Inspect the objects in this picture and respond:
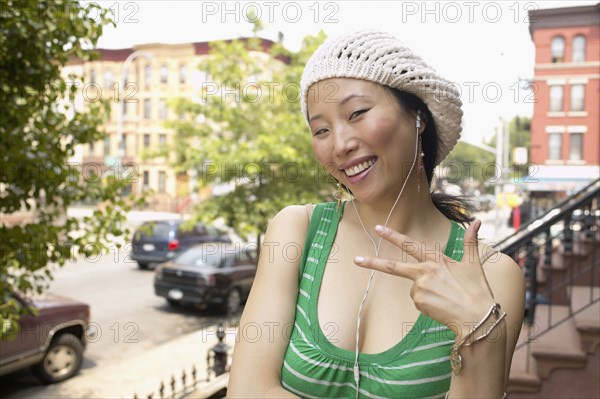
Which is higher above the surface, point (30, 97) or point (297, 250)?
point (30, 97)

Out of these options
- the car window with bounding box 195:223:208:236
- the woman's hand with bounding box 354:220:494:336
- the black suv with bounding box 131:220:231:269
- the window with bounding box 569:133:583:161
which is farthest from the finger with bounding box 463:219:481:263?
the window with bounding box 569:133:583:161

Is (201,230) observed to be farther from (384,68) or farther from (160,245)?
(384,68)

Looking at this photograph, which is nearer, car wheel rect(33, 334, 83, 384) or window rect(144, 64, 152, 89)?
car wheel rect(33, 334, 83, 384)

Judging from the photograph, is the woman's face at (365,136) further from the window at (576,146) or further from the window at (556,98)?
the window at (576,146)

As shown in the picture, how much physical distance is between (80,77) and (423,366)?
3051mm

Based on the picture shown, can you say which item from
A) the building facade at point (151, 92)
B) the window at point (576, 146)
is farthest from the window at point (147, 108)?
the window at point (576, 146)

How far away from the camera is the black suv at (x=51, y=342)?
662 centimetres

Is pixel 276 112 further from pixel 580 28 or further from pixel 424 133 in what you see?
pixel 580 28

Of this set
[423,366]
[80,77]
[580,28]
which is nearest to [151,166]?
[580,28]

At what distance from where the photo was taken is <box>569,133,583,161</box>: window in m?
27.5

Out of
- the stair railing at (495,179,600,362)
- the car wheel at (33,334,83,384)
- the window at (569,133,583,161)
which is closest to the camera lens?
the stair railing at (495,179,600,362)

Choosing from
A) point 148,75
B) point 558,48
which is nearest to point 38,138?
point 558,48

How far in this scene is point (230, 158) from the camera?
9.45 metres

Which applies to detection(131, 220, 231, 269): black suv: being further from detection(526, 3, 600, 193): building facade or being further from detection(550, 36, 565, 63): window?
detection(550, 36, 565, 63): window
